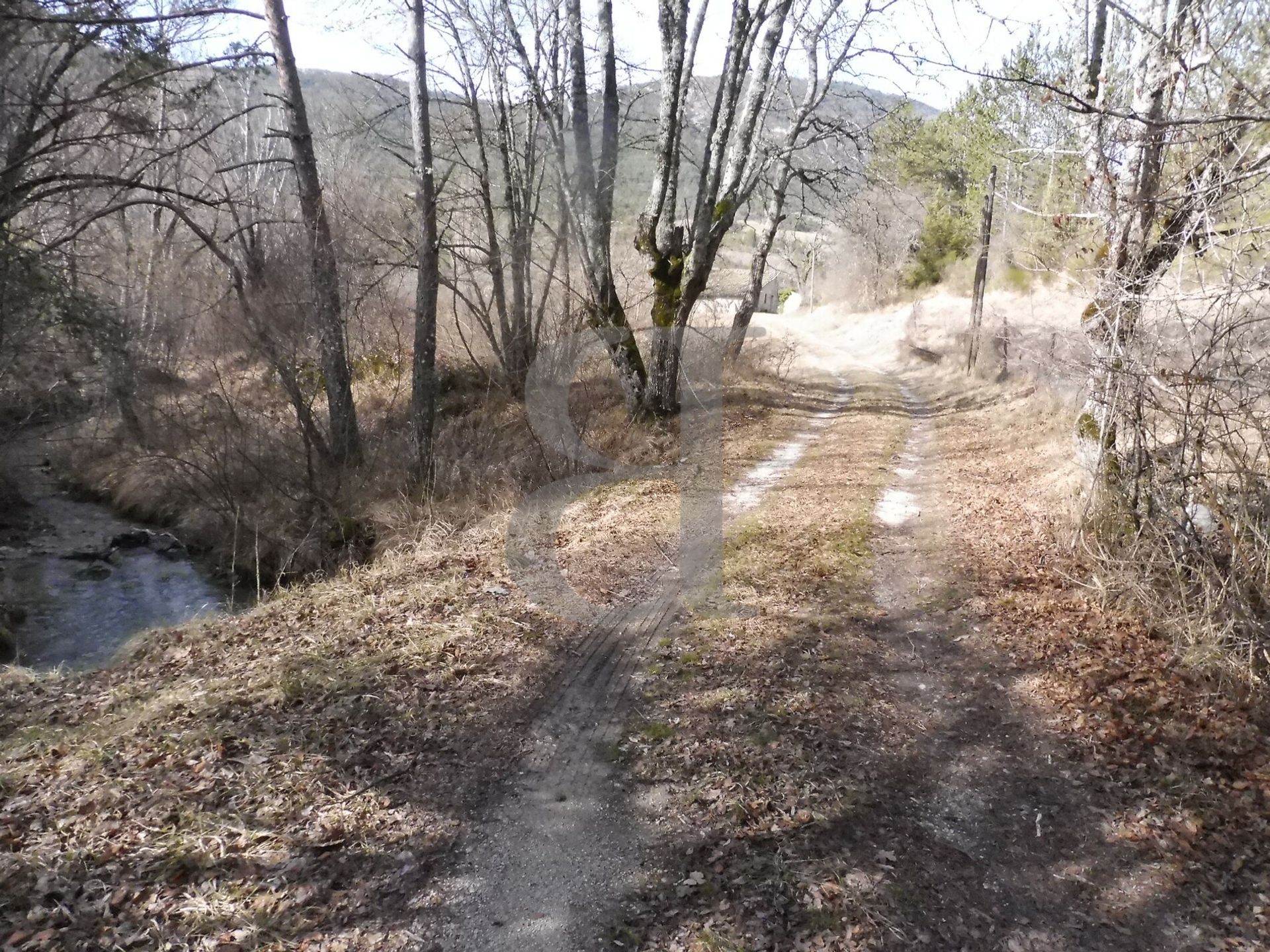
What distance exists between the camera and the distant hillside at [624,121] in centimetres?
1287

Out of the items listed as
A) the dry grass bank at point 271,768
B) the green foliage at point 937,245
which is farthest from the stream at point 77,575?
the green foliage at point 937,245

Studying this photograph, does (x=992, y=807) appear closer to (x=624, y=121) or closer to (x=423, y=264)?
(x=423, y=264)

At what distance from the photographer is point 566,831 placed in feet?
12.9

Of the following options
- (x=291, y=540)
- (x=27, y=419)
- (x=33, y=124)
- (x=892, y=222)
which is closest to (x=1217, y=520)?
(x=291, y=540)

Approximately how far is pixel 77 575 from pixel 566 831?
34.1ft

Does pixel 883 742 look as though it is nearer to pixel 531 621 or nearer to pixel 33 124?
pixel 531 621

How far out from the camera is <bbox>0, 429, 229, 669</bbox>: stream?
8867 millimetres

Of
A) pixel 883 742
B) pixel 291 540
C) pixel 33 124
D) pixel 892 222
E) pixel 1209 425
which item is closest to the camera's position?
pixel 883 742

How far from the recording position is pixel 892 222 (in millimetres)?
36094

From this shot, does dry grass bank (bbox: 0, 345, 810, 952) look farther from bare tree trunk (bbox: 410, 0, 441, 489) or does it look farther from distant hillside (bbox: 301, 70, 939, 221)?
distant hillside (bbox: 301, 70, 939, 221)

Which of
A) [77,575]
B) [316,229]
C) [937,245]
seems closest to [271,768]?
[316,229]

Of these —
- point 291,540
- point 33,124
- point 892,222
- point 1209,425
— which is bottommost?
point 291,540

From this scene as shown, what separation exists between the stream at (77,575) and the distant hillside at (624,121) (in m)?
7.01

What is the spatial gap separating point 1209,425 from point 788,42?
10.9 meters
